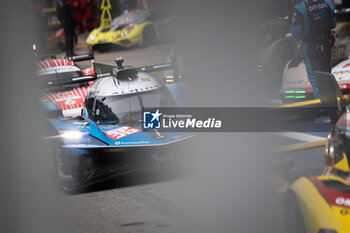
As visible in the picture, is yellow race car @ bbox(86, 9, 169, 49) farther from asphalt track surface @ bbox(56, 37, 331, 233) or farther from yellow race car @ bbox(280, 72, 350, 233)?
yellow race car @ bbox(280, 72, 350, 233)

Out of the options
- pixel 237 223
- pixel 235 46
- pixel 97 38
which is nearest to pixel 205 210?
pixel 237 223

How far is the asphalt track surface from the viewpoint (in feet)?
12.0

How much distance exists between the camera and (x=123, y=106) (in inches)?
193

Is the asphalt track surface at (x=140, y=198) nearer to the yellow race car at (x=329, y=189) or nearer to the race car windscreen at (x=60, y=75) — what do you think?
the race car windscreen at (x=60, y=75)

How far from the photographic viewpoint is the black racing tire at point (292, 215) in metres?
2.55

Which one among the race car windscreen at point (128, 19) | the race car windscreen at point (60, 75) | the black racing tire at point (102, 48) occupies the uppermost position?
the race car windscreen at point (128, 19)

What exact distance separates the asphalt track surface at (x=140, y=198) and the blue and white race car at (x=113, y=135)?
0.44 feet

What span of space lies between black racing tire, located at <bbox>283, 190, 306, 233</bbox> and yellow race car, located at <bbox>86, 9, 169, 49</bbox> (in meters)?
1.79

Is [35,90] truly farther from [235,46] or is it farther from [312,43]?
[312,43]

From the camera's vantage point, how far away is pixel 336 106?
2357mm

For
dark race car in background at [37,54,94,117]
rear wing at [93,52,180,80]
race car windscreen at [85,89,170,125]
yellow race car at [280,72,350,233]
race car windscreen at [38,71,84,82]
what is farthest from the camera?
race car windscreen at [38,71,84,82]

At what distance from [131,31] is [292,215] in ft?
7.98

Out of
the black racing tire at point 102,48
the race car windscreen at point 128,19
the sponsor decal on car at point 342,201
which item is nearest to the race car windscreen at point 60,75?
the black racing tire at point 102,48

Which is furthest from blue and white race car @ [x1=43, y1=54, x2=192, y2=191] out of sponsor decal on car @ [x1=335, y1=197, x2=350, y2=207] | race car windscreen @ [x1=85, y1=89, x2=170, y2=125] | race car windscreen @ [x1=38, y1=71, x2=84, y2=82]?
sponsor decal on car @ [x1=335, y1=197, x2=350, y2=207]
